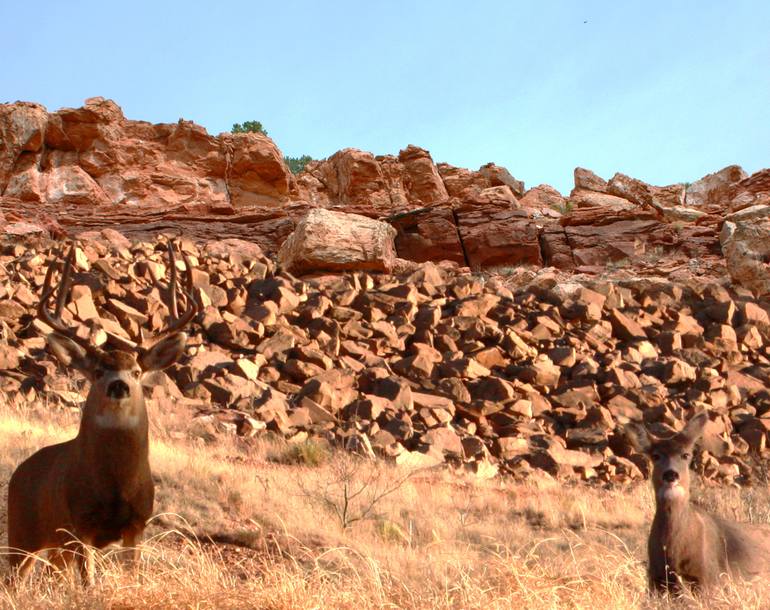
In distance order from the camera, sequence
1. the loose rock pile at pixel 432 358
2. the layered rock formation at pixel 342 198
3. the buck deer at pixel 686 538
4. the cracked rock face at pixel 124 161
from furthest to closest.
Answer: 1. the cracked rock face at pixel 124 161
2. the layered rock formation at pixel 342 198
3. the loose rock pile at pixel 432 358
4. the buck deer at pixel 686 538

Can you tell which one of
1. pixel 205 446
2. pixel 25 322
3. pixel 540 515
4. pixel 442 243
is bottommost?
pixel 540 515

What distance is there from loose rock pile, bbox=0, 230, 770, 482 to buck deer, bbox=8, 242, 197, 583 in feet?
19.9

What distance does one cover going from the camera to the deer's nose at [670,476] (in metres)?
7.18

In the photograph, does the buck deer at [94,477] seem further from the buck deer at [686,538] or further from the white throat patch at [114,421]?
the buck deer at [686,538]

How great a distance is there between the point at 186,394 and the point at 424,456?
421 cm

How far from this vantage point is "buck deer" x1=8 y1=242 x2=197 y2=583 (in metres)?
5.71

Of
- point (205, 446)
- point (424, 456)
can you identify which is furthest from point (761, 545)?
point (205, 446)

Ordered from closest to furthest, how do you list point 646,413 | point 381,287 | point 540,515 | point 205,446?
point 540,515 → point 205,446 → point 646,413 → point 381,287

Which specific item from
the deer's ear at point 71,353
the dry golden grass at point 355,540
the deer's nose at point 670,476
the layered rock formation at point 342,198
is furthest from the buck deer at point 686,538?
the layered rock formation at point 342,198

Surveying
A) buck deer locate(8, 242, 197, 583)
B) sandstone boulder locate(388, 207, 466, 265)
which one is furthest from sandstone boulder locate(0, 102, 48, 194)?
buck deer locate(8, 242, 197, 583)

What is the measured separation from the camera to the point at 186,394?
14.5 metres

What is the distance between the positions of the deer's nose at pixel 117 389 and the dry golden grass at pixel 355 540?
895mm

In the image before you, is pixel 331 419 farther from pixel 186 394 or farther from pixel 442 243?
pixel 442 243

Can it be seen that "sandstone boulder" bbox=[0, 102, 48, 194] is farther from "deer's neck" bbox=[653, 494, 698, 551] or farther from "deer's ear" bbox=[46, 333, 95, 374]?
"deer's neck" bbox=[653, 494, 698, 551]
